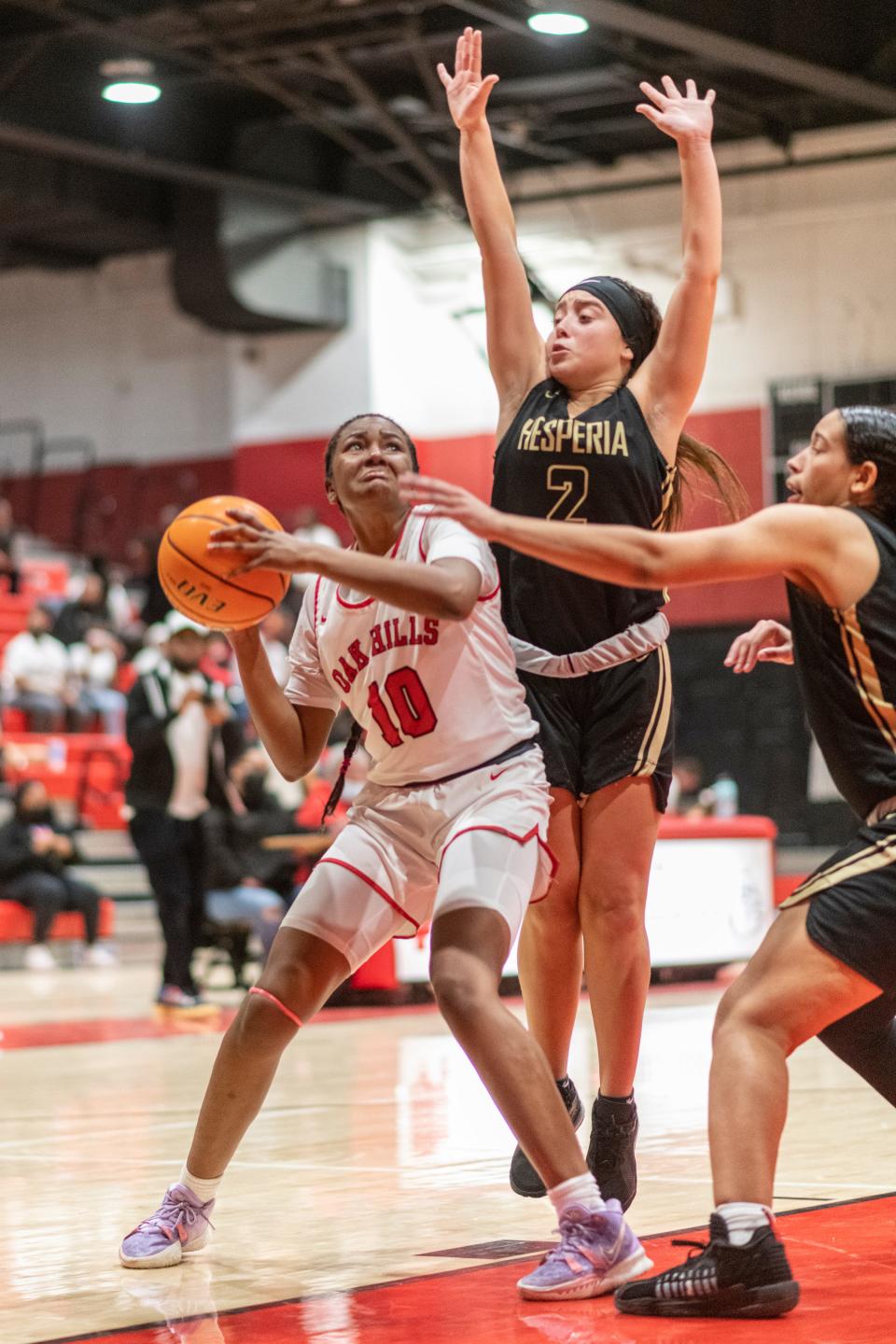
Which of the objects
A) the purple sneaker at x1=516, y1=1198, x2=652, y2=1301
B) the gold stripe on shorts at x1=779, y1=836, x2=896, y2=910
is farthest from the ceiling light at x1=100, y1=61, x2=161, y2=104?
the purple sneaker at x1=516, y1=1198, x2=652, y2=1301

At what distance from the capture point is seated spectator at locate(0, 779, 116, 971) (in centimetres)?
1559

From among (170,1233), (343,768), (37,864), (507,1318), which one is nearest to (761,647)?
(343,768)

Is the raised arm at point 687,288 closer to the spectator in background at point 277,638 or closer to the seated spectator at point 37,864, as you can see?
the seated spectator at point 37,864

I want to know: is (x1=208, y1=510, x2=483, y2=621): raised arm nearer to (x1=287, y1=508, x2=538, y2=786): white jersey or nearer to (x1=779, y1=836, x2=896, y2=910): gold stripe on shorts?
(x1=287, y1=508, x2=538, y2=786): white jersey

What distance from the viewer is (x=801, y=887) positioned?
148 inches

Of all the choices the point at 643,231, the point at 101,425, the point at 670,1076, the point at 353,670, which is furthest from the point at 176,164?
the point at 353,670

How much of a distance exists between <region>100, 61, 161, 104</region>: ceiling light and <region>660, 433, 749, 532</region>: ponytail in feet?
42.9

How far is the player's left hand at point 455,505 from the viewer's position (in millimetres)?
3396

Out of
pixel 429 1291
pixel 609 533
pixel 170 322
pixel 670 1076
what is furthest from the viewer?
pixel 170 322

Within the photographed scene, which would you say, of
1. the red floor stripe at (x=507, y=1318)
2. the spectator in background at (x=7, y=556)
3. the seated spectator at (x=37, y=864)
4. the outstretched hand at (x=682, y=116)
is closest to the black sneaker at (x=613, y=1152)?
the red floor stripe at (x=507, y=1318)

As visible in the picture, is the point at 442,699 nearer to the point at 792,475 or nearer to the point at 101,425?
the point at 792,475

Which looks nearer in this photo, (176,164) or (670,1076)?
(670,1076)

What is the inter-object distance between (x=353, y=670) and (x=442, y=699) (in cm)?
22

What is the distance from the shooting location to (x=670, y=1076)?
7.72 m
